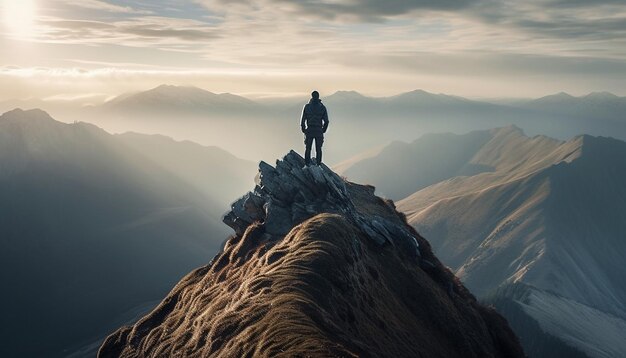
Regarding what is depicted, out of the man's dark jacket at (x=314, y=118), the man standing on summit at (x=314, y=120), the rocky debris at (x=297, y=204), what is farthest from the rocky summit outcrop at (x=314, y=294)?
the man's dark jacket at (x=314, y=118)

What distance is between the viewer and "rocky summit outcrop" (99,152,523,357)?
112ft

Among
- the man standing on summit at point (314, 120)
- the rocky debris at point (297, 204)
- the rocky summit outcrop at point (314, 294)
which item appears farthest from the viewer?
the man standing on summit at point (314, 120)

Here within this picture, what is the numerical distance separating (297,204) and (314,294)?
21324 millimetres

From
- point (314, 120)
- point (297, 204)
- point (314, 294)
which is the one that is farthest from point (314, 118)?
point (314, 294)

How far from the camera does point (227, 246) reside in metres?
63.7

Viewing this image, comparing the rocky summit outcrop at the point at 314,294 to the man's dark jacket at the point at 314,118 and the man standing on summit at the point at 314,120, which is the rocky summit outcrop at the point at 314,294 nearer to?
the man standing on summit at the point at 314,120

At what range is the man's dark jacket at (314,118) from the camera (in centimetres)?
6384

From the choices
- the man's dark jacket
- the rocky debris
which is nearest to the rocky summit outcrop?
the rocky debris

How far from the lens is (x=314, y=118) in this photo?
64.1 m

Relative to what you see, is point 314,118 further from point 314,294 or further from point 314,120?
point 314,294

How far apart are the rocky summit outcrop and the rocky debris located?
0.12 metres

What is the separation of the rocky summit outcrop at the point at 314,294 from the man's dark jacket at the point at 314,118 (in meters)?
4.05

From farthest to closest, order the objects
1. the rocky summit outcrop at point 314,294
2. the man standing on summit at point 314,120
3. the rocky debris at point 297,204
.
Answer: the man standing on summit at point 314,120 < the rocky debris at point 297,204 < the rocky summit outcrop at point 314,294

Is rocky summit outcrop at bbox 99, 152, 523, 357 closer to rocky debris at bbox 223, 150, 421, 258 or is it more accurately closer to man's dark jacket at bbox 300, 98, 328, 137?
rocky debris at bbox 223, 150, 421, 258
